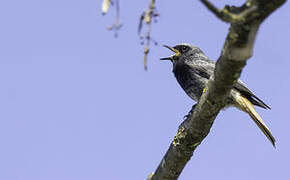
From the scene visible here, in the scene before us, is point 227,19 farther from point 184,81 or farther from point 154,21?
point 184,81

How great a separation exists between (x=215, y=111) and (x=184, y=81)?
3567mm

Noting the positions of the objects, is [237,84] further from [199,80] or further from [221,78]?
[221,78]

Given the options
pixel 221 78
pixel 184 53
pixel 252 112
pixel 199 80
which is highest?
pixel 184 53

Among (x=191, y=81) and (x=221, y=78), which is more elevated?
(x=191, y=81)

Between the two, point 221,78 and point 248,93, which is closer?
point 221,78

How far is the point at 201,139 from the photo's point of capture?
4648mm

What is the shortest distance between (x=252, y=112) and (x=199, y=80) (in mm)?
979

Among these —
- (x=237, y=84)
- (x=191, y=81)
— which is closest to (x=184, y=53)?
(x=191, y=81)

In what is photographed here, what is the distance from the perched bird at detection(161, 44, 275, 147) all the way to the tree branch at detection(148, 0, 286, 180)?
7.81ft

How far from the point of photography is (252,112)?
725 centimetres

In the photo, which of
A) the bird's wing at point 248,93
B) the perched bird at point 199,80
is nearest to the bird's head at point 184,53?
the perched bird at point 199,80

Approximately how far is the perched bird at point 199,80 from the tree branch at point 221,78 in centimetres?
238

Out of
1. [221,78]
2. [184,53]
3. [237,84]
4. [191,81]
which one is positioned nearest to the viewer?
[221,78]

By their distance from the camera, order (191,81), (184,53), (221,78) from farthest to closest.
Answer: (184,53) < (191,81) < (221,78)
